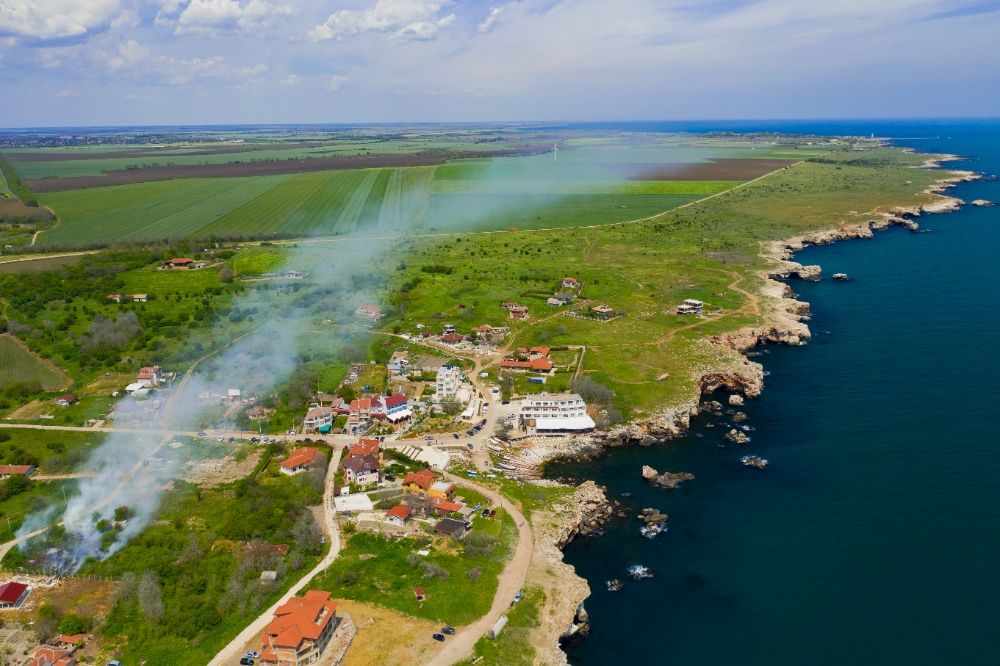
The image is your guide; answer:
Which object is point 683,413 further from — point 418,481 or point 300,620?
point 300,620

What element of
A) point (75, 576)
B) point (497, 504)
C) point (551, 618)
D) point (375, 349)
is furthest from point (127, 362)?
point (551, 618)

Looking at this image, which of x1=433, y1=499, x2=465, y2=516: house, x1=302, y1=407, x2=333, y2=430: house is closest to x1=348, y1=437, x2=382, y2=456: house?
x1=302, y1=407, x2=333, y2=430: house

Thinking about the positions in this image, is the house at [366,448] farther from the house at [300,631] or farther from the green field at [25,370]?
the green field at [25,370]

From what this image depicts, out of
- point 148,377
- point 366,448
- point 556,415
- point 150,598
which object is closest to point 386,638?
point 150,598

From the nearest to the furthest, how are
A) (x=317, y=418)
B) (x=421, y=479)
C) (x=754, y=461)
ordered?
1. (x=421, y=479)
2. (x=754, y=461)
3. (x=317, y=418)

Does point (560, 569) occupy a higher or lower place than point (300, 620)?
lower

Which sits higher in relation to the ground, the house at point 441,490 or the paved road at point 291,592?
the house at point 441,490

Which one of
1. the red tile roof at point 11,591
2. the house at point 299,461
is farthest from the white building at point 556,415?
the red tile roof at point 11,591
